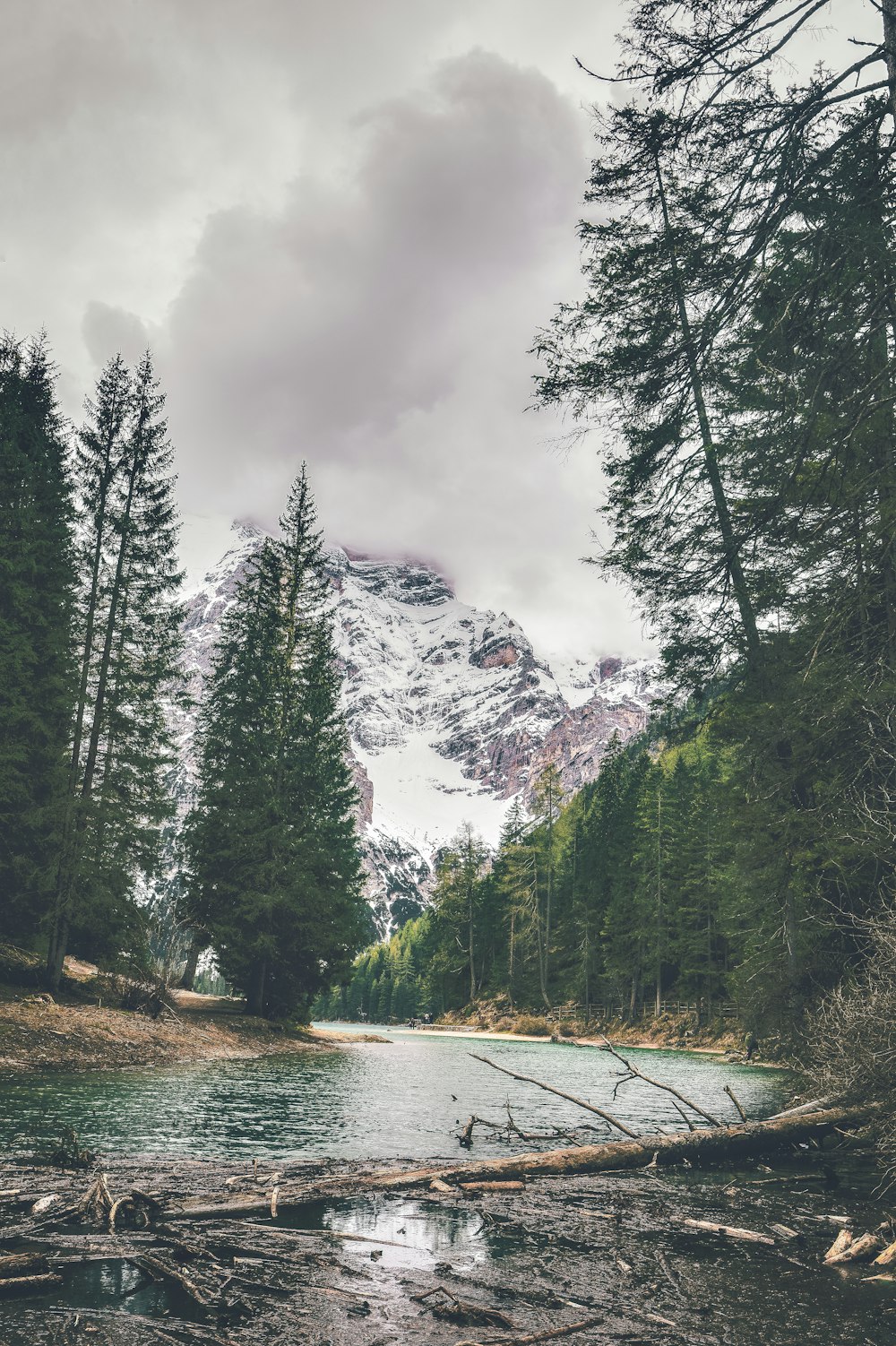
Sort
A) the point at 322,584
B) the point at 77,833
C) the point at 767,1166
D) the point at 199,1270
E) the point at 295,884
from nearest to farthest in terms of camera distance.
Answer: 1. the point at 199,1270
2. the point at 767,1166
3. the point at 77,833
4. the point at 295,884
5. the point at 322,584

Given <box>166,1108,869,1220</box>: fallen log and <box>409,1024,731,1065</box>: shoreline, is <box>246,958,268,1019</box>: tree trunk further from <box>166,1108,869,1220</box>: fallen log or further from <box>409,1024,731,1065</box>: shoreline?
<box>166,1108,869,1220</box>: fallen log

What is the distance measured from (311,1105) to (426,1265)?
9.86 metres

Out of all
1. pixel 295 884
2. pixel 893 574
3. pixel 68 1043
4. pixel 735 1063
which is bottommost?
pixel 735 1063

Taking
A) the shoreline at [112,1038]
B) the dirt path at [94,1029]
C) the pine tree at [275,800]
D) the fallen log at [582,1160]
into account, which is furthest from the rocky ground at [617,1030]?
the fallen log at [582,1160]

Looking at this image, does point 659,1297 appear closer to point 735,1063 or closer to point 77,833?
point 77,833

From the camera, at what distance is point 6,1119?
10.2 meters

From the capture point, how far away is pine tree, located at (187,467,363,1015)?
27.5 metres

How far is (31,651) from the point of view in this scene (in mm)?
20578

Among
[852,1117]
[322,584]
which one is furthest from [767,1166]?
[322,584]

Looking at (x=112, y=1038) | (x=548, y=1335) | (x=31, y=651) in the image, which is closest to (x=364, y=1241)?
(x=548, y=1335)

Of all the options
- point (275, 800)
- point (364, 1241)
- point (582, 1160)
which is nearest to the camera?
point (364, 1241)

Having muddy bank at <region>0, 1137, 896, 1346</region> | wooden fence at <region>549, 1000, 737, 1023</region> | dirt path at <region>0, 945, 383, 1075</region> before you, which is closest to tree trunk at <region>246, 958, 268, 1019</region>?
dirt path at <region>0, 945, 383, 1075</region>

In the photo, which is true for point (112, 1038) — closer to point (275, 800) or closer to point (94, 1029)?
point (94, 1029)

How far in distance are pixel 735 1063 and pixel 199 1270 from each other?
31596 mm
